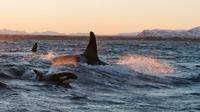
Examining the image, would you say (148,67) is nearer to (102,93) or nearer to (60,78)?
(60,78)

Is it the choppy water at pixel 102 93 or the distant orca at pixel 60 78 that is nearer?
the choppy water at pixel 102 93

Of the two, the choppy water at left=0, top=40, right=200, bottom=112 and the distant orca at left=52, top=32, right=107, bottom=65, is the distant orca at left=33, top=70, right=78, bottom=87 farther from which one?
the distant orca at left=52, top=32, right=107, bottom=65

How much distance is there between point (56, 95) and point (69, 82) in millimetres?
3892

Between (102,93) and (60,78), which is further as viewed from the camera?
(60,78)

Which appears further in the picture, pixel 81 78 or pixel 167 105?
pixel 81 78

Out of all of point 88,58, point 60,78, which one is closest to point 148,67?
point 88,58

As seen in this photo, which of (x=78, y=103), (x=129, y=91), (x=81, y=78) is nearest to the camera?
(x=78, y=103)

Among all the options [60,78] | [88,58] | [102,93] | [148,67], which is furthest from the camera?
[148,67]

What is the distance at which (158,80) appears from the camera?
90.2ft

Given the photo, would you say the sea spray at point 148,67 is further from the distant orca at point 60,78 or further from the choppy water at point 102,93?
the distant orca at point 60,78

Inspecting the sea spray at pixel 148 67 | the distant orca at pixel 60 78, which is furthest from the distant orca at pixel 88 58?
the distant orca at pixel 60 78

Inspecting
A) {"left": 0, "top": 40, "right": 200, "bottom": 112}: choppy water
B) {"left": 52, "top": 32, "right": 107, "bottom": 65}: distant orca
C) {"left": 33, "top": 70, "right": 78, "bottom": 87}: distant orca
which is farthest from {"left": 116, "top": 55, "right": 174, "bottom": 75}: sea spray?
{"left": 33, "top": 70, "right": 78, "bottom": 87}: distant orca

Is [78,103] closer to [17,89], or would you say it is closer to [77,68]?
[17,89]

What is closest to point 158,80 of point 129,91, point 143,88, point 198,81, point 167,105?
point 198,81
